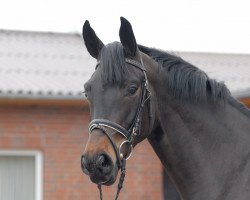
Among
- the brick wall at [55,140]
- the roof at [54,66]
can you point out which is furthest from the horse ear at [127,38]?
the brick wall at [55,140]

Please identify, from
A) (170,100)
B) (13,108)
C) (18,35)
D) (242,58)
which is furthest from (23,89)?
(242,58)

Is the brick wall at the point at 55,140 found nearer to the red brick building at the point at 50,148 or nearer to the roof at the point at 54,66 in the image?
the red brick building at the point at 50,148

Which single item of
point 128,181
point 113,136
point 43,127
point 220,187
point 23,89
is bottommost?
point 128,181

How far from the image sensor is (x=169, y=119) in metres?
4.47

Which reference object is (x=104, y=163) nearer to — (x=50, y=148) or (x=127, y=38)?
(x=127, y=38)

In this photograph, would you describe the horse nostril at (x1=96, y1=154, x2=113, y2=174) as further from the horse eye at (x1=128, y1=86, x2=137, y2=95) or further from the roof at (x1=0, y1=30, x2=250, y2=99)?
the roof at (x1=0, y1=30, x2=250, y2=99)

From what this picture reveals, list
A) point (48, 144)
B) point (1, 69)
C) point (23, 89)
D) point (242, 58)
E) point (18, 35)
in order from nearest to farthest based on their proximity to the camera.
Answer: point (23, 89) < point (48, 144) < point (1, 69) < point (18, 35) < point (242, 58)

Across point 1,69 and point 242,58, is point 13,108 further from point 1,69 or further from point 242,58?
point 242,58

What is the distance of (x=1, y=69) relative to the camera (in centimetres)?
1146

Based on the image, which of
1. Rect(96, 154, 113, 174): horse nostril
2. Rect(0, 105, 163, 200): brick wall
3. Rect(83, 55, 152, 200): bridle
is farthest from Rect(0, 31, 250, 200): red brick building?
Rect(96, 154, 113, 174): horse nostril

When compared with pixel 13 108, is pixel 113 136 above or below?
above

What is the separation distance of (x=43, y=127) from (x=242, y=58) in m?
6.14

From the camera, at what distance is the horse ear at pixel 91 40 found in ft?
14.9

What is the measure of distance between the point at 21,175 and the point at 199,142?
6.74 m
